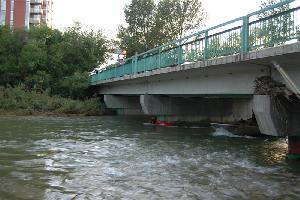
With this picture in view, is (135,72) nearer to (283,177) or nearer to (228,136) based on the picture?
(228,136)

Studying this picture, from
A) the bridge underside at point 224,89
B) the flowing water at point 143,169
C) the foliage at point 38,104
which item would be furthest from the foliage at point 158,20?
the flowing water at point 143,169

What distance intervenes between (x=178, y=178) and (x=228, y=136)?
1182 centimetres

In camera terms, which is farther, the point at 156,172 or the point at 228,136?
the point at 228,136

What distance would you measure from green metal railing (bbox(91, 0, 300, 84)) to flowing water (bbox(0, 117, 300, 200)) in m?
3.59

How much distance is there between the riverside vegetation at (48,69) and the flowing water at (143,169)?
2096 centimetres

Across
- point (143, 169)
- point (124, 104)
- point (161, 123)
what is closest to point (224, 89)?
point (143, 169)

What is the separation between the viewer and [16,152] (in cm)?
1370

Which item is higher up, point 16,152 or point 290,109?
point 290,109

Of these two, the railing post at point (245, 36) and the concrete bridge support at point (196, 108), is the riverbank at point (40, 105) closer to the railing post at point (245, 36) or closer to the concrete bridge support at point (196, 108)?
the concrete bridge support at point (196, 108)

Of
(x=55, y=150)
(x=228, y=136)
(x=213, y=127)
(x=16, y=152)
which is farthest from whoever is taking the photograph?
(x=213, y=127)

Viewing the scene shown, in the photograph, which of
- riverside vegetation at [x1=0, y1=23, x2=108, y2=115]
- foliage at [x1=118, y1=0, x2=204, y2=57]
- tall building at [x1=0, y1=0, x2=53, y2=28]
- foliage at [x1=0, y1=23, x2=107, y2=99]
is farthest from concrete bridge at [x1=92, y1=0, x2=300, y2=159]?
tall building at [x1=0, y1=0, x2=53, y2=28]

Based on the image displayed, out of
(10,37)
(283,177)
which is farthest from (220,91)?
(10,37)

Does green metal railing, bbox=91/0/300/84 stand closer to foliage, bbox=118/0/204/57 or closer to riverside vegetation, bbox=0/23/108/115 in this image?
riverside vegetation, bbox=0/23/108/115

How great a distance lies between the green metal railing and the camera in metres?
11.8
